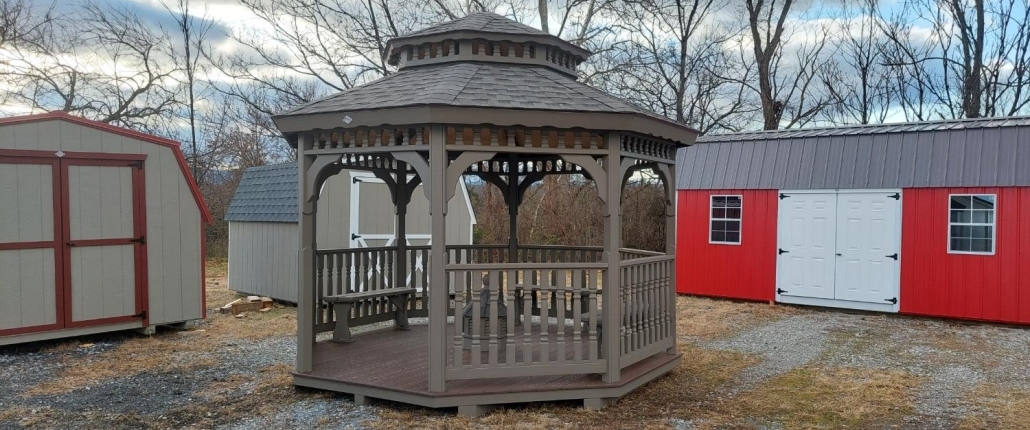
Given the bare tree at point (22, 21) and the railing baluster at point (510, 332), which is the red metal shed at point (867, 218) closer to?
the railing baluster at point (510, 332)

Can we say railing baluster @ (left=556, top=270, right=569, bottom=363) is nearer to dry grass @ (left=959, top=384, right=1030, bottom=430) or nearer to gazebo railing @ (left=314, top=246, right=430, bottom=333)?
gazebo railing @ (left=314, top=246, right=430, bottom=333)

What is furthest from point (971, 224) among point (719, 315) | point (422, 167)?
point (422, 167)

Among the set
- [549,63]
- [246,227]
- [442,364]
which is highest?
[549,63]

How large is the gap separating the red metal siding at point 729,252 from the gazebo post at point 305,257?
309 inches

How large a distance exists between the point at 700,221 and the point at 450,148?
7937 millimetres

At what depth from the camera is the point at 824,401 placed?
5.45 m

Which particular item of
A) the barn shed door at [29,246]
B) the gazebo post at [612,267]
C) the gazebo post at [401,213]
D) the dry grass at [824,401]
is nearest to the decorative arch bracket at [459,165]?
the gazebo post at [612,267]

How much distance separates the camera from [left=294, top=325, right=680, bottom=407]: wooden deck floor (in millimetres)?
4871

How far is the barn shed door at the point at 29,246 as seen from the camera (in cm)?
687

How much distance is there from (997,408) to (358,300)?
18.0 ft

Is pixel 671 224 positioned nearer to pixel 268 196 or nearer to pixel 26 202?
pixel 26 202

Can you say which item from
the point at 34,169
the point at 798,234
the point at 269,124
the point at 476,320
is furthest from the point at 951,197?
the point at 269,124

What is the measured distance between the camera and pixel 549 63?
6.10 m

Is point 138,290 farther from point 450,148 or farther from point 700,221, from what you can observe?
point 700,221
